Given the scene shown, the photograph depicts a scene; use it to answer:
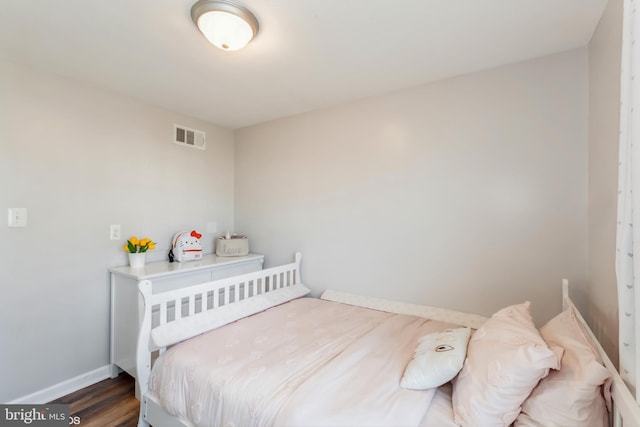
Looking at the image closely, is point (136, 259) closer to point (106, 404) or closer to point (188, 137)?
point (106, 404)

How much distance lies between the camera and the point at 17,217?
6.05 ft

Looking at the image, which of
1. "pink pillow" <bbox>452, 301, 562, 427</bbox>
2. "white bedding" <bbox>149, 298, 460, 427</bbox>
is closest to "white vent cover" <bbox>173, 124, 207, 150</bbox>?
"white bedding" <bbox>149, 298, 460, 427</bbox>

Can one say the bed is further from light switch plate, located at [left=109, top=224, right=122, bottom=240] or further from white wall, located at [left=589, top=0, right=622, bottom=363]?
light switch plate, located at [left=109, top=224, right=122, bottom=240]

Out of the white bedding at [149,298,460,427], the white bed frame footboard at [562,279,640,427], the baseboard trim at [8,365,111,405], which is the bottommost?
the baseboard trim at [8,365,111,405]

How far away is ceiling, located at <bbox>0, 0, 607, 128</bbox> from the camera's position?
137 centimetres

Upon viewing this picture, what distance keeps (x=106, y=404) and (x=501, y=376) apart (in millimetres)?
2401

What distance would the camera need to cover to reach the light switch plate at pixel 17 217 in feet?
5.97

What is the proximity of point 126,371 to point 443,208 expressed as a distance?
8.74 ft

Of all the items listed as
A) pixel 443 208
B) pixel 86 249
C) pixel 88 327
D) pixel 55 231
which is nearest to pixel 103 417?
pixel 88 327

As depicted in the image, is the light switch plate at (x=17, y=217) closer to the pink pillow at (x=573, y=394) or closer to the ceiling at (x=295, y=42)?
the ceiling at (x=295, y=42)

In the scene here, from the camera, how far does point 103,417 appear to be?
179 centimetres

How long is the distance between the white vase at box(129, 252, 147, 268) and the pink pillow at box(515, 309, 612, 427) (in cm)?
253

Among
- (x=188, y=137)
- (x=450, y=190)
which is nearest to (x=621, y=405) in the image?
(x=450, y=190)

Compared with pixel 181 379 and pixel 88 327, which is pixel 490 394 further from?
pixel 88 327
